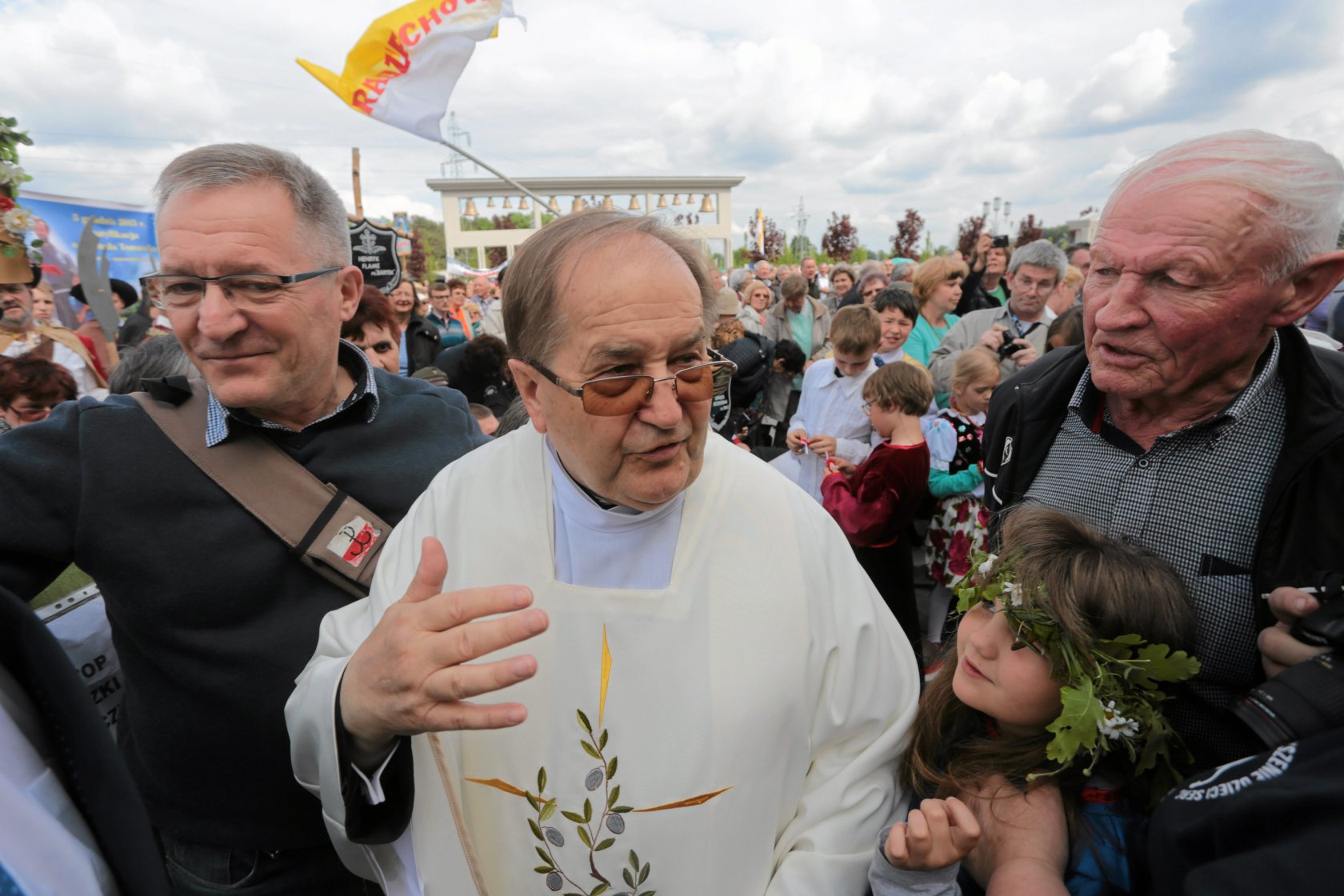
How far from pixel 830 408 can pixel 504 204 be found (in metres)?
33.8

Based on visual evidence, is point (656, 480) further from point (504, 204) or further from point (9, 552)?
point (504, 204)

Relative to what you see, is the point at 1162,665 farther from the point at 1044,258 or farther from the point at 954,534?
the point at 1044,258

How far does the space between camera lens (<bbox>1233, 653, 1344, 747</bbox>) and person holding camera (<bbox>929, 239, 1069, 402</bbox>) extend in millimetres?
3803

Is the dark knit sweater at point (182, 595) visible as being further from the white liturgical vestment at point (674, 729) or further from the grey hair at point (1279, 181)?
the grey hair at point (1279, 181)

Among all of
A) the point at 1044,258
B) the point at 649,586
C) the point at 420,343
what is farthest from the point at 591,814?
the point at 420,343

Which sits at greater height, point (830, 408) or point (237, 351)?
point (237, 351)

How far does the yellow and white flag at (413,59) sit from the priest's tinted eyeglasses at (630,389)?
554 centimetres

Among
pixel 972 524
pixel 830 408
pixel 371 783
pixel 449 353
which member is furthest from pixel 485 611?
pixel 449 353

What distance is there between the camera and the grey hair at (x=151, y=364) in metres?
2.50

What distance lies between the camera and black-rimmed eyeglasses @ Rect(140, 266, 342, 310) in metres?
1.68

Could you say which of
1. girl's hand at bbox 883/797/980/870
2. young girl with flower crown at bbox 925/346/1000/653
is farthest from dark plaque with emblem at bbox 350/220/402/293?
girl's hand at bbox 883/797/980/870

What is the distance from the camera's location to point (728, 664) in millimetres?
1450

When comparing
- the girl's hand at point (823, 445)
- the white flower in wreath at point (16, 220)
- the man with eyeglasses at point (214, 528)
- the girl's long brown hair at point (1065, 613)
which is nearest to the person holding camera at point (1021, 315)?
the girl's hand at point (823, 445)

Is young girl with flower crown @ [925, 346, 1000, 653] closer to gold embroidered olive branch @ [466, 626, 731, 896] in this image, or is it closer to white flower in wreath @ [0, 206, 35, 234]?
gold embroidered olive branch @ [466, 626, 731, 896]
